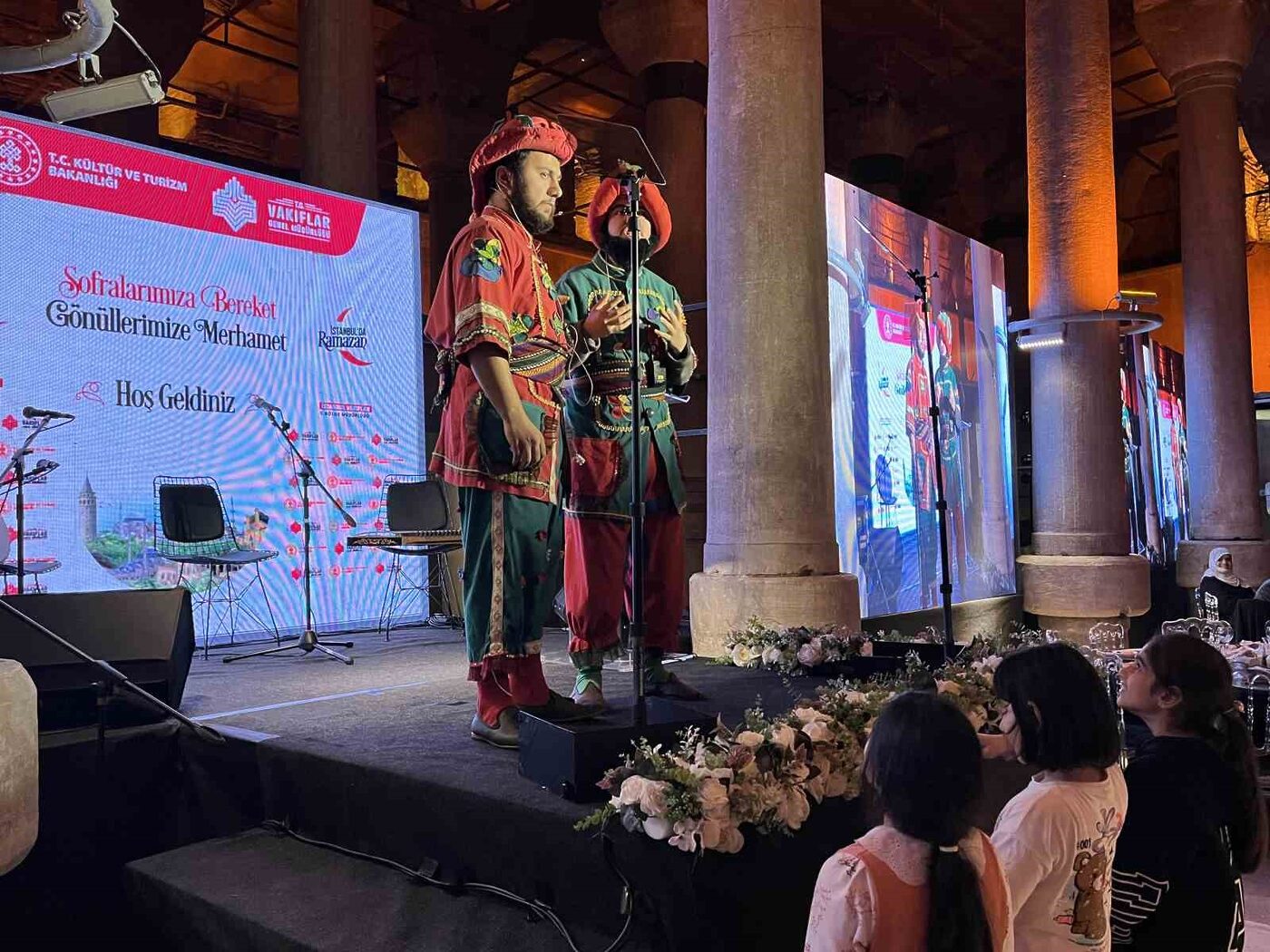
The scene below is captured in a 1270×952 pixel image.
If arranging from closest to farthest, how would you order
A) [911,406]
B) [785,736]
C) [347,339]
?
1. [785,736]
2. [911,406]
3. [347,339]

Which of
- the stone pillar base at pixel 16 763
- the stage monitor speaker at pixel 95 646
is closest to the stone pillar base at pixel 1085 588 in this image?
the stage monitor speaker at pixel 95 646

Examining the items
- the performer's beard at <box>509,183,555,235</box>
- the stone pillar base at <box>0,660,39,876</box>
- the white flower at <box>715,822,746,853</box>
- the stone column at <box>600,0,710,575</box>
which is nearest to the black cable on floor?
the white flower at <box>715,822,746,853</box>

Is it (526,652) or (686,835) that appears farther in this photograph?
(526,652)

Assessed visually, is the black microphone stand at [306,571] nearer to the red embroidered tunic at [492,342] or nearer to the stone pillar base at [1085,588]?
the red embroidered tunic at [492,342]

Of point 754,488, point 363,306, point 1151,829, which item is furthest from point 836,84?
point 1151,829

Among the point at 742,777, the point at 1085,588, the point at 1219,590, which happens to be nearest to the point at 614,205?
the point at 742,777

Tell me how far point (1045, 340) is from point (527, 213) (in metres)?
6.63

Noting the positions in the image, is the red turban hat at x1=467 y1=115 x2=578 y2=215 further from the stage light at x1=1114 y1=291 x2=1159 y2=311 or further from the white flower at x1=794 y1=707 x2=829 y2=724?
the stage light at x1=1114 y1=291 x2=1159 y2=311

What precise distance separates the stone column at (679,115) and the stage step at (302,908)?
7.74 metres

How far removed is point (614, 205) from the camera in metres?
3.78

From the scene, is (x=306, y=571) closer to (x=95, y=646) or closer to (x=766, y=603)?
(x=95, y=646)

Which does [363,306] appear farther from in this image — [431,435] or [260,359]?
[431,435]

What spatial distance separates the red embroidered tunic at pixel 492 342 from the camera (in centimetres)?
307

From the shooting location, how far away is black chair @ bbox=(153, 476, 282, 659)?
629 cm
